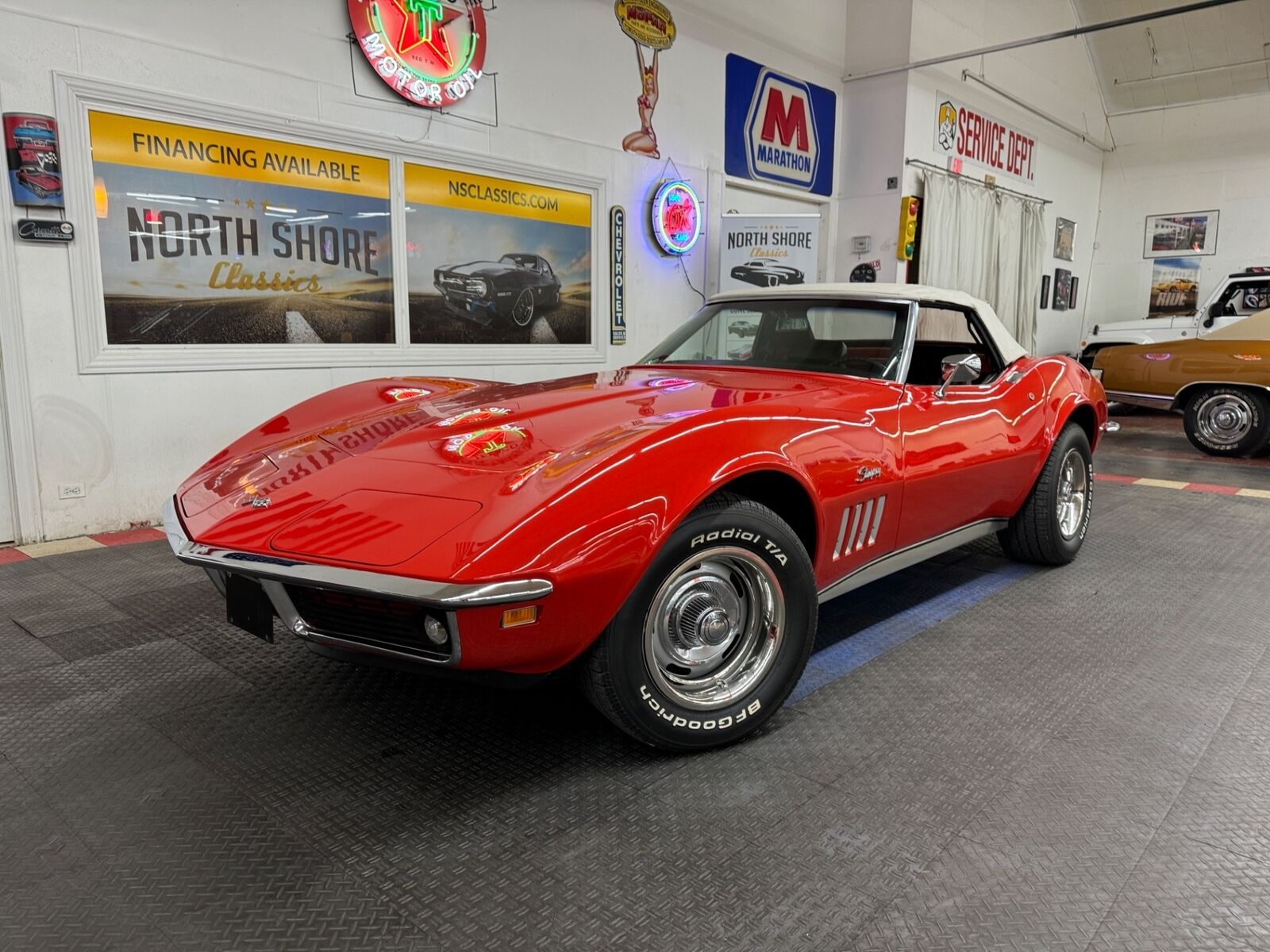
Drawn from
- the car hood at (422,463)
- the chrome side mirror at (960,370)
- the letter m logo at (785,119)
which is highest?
the letter m logo at (785,119)

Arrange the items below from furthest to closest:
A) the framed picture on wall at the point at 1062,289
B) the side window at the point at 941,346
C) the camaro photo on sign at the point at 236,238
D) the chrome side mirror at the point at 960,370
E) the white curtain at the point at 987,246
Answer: the framed picture on wall at the point at 1062,289 → the white curtain at the point at 987,246 → the camaro photo on sign at the point at 236,238 → the side window at the point at 941,346 → the chrome side mirror at the point at 960,370

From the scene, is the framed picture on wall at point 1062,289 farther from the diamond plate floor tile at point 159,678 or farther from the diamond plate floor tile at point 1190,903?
the diamond plate floor tile at point 159,678

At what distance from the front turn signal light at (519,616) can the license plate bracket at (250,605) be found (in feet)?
1.86

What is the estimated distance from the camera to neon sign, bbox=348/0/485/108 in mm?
5324

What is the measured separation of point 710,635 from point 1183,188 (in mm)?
15541

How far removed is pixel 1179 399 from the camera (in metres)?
7.65

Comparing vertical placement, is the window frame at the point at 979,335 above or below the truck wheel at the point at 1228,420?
above

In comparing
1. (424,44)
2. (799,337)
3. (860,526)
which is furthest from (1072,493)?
(424,44)

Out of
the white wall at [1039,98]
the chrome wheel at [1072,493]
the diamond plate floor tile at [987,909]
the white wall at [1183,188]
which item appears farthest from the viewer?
the white wall at [1183,188]

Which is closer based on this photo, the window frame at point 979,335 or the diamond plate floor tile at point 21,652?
the diamond plate floor tile at point 21,652

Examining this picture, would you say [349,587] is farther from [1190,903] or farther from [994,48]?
[994,48]

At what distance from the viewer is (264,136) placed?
16.4 feet

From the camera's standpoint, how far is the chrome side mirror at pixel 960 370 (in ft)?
9.50

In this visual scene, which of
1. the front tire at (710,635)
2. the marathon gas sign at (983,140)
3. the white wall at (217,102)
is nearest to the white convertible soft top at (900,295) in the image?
the front tire at (710,635)
